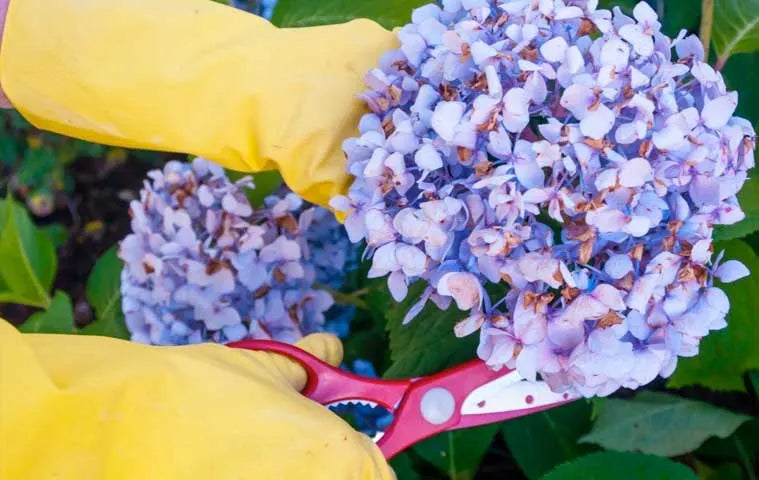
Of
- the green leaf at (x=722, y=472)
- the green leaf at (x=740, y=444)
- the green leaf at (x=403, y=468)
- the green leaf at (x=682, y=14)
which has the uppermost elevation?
the green leaf at (x=682, y=14)

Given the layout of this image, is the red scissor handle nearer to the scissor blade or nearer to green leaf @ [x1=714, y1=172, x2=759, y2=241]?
the scissor blade

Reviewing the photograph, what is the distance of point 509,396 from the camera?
0.95 metres

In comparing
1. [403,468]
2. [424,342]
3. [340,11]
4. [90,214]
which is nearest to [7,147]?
→ [90,214]

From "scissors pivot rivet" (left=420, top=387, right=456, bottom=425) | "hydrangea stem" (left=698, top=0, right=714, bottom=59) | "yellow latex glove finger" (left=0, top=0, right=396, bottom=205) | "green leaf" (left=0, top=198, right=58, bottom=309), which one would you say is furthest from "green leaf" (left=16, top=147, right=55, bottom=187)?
"hydrangea stem" (left=698, top=0, right=714, bottom=59)

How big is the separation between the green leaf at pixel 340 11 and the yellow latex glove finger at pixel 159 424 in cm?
62

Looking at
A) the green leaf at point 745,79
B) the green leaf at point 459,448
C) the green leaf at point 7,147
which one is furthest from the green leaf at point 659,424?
the green leaf at point 7,147

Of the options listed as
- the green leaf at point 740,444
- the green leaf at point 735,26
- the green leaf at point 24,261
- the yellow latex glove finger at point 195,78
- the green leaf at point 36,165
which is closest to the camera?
the yellow latex glove finger at point 195,78

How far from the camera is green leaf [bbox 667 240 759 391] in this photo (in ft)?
3.59

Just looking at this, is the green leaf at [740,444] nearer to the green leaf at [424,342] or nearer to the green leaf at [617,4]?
the green leaf at [424,342]

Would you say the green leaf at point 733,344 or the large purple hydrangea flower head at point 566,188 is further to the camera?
the green leaf at point 733,344

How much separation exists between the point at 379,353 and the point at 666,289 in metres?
0.87

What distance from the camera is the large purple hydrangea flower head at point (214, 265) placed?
1.14 metres

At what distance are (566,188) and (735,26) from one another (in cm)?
51

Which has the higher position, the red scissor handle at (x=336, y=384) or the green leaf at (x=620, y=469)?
the red scissor handle at (x=336, y=384)
